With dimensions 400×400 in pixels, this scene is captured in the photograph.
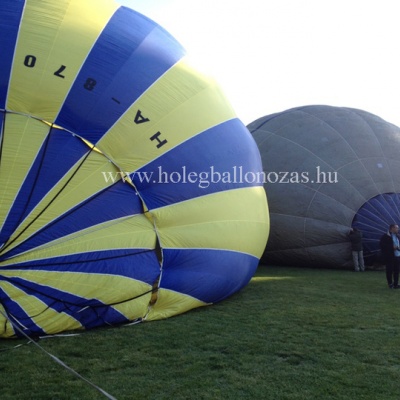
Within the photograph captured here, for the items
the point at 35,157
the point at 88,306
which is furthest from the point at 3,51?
the point at 88,306

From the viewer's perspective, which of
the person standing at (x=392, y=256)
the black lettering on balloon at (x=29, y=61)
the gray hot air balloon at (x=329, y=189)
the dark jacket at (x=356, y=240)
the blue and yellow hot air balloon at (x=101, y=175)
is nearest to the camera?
the blue and yellow hot air balloon at (x=101, y=175)

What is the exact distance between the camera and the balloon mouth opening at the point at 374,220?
8.26 metres

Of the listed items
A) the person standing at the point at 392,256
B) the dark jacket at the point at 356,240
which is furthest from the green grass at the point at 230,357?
the dark jacket at the point at 356,240

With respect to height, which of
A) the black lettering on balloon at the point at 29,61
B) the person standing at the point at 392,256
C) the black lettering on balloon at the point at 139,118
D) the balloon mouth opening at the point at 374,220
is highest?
the black lettering on balloon at the point at 29,61

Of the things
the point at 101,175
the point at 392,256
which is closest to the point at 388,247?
the point at 392,256

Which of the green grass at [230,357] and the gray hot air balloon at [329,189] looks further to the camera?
the gray hot air balloon at [329,189]

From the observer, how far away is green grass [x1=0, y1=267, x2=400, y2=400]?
2.91m

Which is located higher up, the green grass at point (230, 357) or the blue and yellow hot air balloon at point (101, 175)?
the blue and yellow hot air balloon at point (101, 175)

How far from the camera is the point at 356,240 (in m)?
8.17

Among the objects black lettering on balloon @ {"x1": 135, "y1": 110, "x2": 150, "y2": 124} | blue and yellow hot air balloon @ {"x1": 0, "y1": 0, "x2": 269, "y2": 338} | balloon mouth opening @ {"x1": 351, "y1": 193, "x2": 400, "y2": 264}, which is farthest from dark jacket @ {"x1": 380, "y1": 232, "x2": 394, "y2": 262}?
black lettering on balloon @ {"x1": 135, "y1": 110, "x2": 150, "y2": 124}

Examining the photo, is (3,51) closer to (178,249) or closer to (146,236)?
(146,236)

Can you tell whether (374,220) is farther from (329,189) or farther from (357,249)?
(329,189)

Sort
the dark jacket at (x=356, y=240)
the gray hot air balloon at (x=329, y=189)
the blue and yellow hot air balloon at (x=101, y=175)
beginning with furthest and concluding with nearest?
1. the gray hot air balloon at (x=329, y=189)
2. the dark jacket at (x=356, y=240)
3. the blue and yellow hot air balloon at (x=101, y=175)

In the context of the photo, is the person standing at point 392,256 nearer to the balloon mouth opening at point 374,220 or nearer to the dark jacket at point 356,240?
the dark jacket at point 356,240
